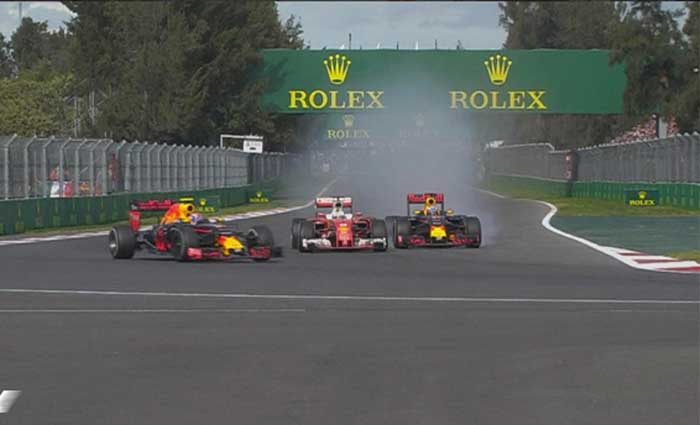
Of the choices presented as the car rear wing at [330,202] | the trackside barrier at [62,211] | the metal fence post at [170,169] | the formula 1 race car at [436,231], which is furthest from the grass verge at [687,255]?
the metal fence post at [170,169]

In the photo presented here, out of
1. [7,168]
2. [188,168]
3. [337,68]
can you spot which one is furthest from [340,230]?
[337,68]

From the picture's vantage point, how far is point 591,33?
94.4 metres

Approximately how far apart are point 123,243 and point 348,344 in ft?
34.1

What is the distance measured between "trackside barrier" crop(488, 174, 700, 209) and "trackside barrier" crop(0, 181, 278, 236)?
15158 mm

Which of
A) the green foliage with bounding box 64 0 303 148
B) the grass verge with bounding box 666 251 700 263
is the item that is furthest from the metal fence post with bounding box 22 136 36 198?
the grass verge with bounding box 666 251 700 263

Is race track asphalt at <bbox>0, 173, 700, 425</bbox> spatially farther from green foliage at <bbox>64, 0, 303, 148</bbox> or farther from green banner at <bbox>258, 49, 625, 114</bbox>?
green banner at <bbox>258, 49, 625, 114</bbox>

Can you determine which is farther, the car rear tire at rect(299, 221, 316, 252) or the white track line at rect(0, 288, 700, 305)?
the car rear tire at rect(299, 221, 316, 252)

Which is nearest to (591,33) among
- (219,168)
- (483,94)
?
(483,94)

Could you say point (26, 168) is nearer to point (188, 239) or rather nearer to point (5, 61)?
point (188, 239)

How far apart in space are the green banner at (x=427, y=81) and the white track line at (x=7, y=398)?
51.5m

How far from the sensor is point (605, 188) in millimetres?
53625

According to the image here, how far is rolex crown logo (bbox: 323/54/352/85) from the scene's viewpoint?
6000cm

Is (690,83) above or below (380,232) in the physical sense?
above

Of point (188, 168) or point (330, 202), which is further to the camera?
point (188, 168)
